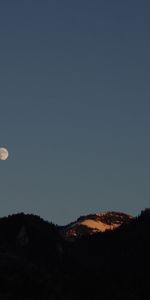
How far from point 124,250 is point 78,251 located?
11829 mm

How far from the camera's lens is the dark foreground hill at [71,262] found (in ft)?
296

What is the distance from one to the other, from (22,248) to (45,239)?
10.6 m

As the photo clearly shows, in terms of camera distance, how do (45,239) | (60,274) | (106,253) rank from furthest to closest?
(106,253) < (45,239) < (60,274)

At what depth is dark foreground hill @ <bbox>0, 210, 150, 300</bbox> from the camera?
90.2 m

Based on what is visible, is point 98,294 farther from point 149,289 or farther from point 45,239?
point 45,239

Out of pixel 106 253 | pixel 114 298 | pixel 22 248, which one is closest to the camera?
pixel 114 298

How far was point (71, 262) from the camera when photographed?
13712 centimetres

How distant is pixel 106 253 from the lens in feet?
524

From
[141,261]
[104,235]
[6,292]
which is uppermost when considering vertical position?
[104,235]

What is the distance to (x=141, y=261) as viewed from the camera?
144875 millimetres

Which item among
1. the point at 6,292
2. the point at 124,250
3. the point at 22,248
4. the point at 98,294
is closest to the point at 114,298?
the point at 98,294

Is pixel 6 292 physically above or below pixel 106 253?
below

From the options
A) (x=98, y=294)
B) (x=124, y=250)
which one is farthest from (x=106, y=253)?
(x=98, y=294)

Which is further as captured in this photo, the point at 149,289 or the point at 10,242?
the point at 10,242
